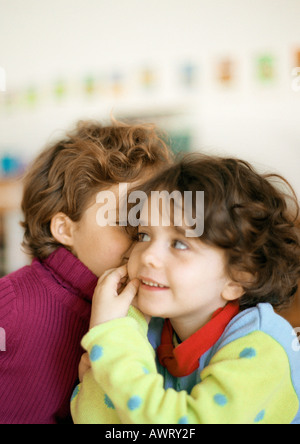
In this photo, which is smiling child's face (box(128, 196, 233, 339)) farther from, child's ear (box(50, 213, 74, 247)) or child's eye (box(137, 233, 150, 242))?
child's ear (box(50, 213, 74, 247))

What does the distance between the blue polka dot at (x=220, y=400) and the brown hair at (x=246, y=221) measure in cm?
21

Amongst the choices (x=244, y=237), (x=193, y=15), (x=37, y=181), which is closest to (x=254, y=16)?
(x=193, y=15)

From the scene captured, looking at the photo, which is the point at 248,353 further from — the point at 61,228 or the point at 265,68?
the point at 265,68

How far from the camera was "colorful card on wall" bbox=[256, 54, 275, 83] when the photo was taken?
3066mm

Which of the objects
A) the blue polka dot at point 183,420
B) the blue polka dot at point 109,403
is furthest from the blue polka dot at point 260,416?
the blue polka dot at point 109,403

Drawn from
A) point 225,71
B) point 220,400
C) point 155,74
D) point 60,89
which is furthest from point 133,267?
point 60,89

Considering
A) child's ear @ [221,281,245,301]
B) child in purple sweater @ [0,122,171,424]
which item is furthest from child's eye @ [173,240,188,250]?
child in purple sweater @ [0,122,171,424]

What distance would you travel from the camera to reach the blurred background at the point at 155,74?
3006 millimetres

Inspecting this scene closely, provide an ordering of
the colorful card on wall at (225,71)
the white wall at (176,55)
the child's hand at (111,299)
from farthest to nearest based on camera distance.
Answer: the colorful card on wall at (225,71) → the white wall at (176,55) → the child's hand at (111,299)

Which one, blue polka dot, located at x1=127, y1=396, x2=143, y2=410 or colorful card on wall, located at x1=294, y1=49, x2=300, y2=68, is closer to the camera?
blue polka dot, located at x1=127, y1=396, x2=143, y2=410

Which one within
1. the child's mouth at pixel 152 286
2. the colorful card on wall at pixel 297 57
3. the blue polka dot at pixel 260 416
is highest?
the colorful card on wall at pixel 297 57

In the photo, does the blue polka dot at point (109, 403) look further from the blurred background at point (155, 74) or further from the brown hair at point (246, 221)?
the blurred background at point (155, 74)

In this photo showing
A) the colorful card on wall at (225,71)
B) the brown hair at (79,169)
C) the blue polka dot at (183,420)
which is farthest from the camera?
the colorful card on wall at (225,71)

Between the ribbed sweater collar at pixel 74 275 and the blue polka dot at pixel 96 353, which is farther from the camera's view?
the ribbed sweater collar at pixel 74 275
